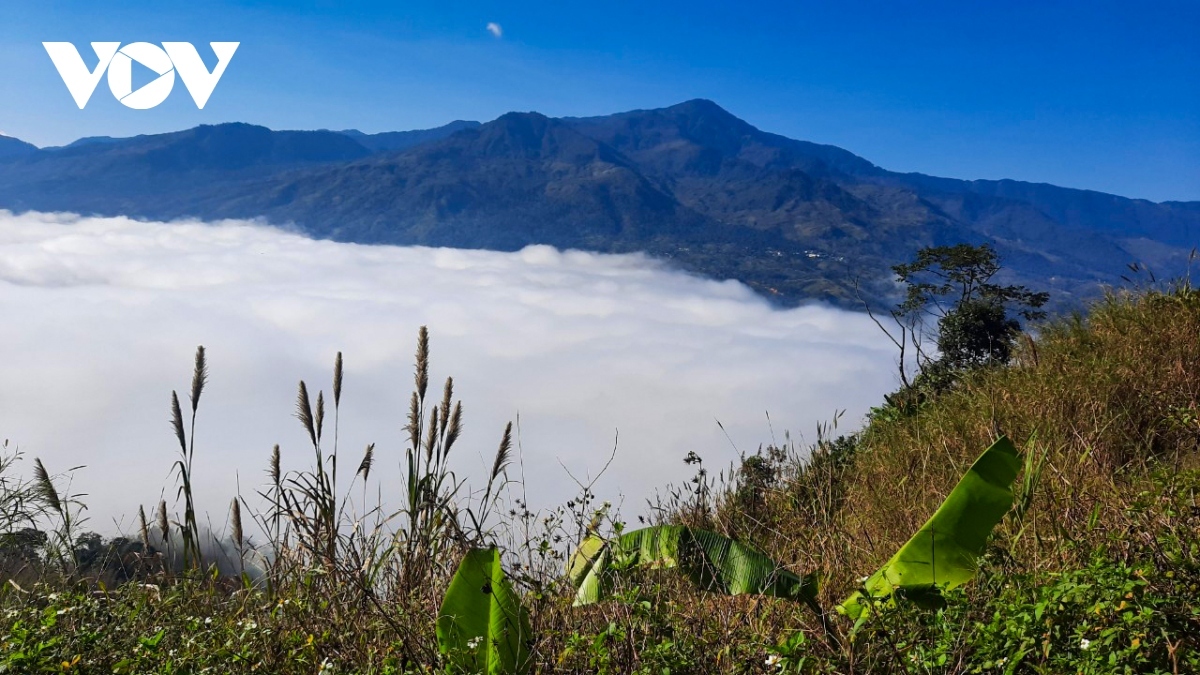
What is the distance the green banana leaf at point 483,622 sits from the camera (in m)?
2.69

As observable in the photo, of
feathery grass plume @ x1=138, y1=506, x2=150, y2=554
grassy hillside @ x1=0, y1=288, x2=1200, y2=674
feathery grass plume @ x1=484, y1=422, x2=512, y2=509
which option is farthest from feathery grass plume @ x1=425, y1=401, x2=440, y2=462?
feathery grass plume @ x1=138, y1=506, x2=150, y2=554

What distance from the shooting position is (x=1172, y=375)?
224 inches

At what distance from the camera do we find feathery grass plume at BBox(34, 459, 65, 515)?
3502 millimetres

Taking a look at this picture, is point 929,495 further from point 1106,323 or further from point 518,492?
point 1106,323

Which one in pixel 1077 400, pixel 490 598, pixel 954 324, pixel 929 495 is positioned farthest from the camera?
pixel 954 324

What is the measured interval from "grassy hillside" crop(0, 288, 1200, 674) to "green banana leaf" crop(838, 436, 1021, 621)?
11 centimetres

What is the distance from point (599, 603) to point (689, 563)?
38 cm

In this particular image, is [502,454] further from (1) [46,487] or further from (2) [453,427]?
(1) [46,487]

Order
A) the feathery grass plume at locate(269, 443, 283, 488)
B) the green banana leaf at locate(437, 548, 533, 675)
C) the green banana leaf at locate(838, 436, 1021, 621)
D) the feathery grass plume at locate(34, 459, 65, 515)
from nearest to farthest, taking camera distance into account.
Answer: the green banana leaf at locate(437, 548, 533, 675)
the green banana leaf at locate(838, 436, 1021, 621)
the feathery grass plume at locate(269, 443, 283, 488)
the feathery grass plume at locate(34, 459, 65, 515)

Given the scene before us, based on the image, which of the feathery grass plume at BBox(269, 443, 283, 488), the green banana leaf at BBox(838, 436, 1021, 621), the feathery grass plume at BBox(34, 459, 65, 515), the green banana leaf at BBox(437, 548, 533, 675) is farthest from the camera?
the feathery grass plume at BBox(34, 459, 65, 515)

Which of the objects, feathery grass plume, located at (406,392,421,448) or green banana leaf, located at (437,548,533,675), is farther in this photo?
feathery grass plume, located at (406,392,421,448)

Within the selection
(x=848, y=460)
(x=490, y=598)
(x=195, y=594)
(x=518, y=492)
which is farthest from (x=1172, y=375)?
(x=195, y=594)

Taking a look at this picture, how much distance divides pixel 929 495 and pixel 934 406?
2.76 metres

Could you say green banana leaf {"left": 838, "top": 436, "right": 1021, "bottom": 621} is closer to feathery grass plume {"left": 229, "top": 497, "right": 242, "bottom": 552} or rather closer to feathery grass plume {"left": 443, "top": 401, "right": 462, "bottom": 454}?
feathery grass plume {"left": 443, "top": 401, "right": 462, "bottom": 454}
